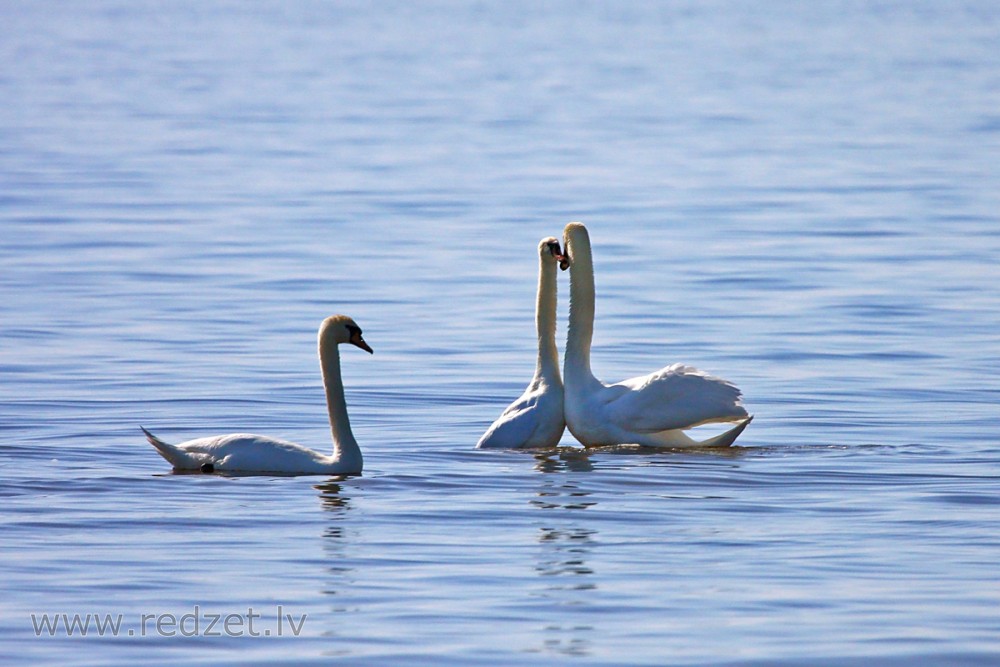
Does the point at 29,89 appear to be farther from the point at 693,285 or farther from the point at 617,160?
the point at 693,285

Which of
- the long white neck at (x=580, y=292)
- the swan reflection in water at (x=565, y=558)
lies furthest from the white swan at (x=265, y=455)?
the long white neck at (x=580, y=292)

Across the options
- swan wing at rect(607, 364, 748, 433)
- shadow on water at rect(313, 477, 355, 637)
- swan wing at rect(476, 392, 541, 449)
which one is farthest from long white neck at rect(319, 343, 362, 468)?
swan wing at rect(607, 364, 748, 433)

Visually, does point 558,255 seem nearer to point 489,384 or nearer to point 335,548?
point 489,384

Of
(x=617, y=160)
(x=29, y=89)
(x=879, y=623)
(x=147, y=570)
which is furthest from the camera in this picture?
(x=29, y=89)

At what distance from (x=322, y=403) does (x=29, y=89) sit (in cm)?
3821

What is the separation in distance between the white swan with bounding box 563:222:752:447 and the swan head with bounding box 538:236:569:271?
0.47 meters

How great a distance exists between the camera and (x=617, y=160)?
121 feet

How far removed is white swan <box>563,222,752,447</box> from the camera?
12.3 m

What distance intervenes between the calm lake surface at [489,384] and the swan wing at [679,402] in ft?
0.77

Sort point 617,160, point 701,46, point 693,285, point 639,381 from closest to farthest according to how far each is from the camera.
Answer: point 639,381
point 693,285
point 617,160
point 701,46

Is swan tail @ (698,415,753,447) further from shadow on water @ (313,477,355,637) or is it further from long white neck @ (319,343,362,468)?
shadow on water @ (313,477,355,637)

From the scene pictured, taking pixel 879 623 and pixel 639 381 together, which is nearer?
pixel 879 623

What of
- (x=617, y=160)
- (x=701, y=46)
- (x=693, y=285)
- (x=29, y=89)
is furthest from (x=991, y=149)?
(x=701, y=46)

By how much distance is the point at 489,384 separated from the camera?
15.2 m
